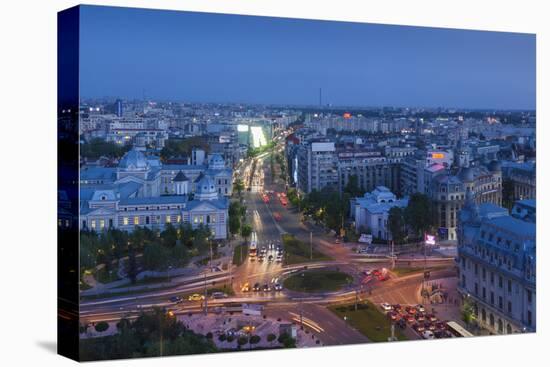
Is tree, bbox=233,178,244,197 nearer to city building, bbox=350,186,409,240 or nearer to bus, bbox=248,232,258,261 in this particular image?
bus, bbox=248,232,258,261

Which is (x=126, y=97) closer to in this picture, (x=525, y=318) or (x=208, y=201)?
(x=208, y=201)

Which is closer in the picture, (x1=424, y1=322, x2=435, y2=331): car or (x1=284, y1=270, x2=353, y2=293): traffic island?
(x1=284, y1=270, x2=353, y2=293): traffic island

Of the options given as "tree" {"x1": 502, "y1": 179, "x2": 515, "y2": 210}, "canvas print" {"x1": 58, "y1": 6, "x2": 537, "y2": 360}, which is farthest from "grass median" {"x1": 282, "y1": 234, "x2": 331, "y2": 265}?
"tree" {"x1": 502, "y1": 179, "x2": 515, "y2": 210}

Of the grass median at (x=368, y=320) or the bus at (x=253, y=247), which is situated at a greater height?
the bus at (x=253, y=247)

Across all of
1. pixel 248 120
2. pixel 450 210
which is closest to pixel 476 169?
pixel 450 210

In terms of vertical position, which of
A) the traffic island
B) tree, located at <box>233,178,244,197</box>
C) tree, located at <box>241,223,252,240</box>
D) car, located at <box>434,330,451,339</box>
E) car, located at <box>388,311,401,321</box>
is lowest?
car, located at <box>434,330,451,339</box>

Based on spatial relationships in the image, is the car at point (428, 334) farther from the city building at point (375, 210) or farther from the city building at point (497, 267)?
the city building at point (375, 210)

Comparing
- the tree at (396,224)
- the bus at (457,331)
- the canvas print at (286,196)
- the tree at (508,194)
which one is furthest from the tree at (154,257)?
the tree at (508,194)

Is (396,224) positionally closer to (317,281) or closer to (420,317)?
(420,317)
